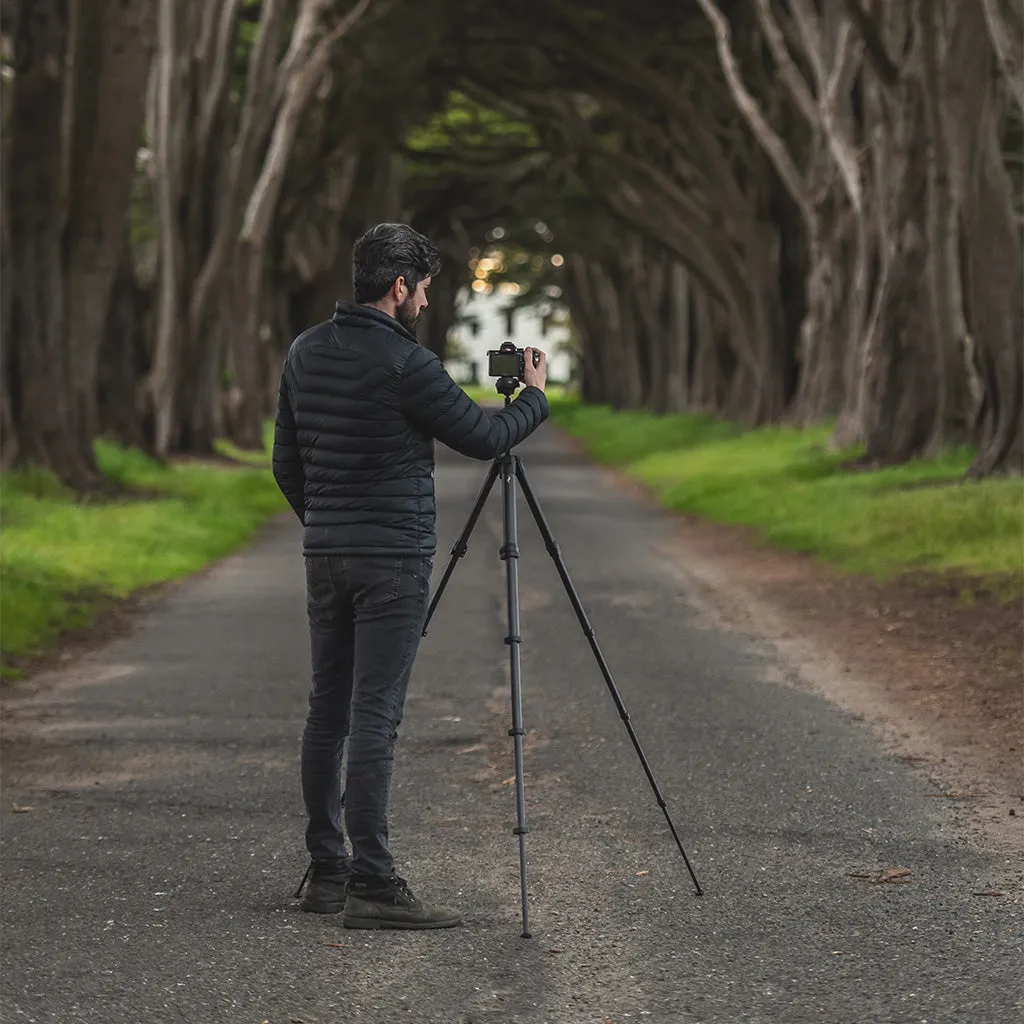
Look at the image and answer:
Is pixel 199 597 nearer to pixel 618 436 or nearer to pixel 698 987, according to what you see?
pixel 698 987

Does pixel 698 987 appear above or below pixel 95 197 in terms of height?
below

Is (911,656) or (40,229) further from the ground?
(40,229)

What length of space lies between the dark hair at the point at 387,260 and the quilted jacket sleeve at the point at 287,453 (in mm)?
364

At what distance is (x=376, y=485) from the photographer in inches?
216

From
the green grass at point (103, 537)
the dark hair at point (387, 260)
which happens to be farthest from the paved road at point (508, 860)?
the dark hair at point (387, 260)

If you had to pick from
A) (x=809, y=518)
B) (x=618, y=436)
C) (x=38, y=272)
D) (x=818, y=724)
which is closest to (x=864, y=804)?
(x=818, y=724)

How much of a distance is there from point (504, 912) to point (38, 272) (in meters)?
15.0

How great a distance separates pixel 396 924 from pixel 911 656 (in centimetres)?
611

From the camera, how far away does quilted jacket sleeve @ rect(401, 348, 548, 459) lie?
5.43 metres

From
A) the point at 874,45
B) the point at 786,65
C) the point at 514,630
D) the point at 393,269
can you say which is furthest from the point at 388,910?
the point at 786,65

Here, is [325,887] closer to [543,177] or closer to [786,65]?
[786,65]

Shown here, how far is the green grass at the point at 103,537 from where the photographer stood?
12406 mm

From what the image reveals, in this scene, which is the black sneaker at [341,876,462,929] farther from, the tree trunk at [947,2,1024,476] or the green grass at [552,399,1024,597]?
the tree trunk at [947,2,1024,476]

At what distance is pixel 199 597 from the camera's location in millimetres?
14070
